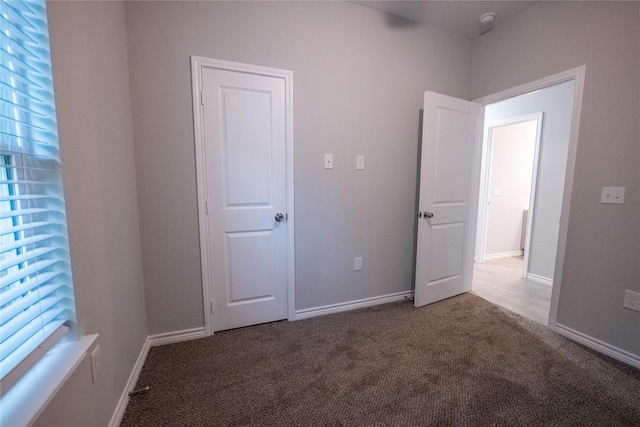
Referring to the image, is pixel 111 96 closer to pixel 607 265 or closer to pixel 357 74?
pixel 357 74

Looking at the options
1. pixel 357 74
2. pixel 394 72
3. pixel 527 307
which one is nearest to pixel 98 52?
pixel 357 74

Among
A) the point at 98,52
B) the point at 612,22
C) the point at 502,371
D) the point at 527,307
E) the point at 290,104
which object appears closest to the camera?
the point at 98,52

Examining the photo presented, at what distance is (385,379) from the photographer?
1524mm

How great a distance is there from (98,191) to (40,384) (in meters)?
0.75

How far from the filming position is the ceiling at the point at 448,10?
2111mm

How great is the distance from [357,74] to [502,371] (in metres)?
2.37

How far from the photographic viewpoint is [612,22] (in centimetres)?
171

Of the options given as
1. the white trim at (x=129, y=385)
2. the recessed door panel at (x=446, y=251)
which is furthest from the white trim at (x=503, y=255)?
the white trim at (x=129, y=385)

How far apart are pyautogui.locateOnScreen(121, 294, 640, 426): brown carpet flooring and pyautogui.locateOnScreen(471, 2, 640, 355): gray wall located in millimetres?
313

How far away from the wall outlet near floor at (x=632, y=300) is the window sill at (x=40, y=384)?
2.95 meters

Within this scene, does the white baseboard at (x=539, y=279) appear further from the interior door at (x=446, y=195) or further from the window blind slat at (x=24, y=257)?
the window blind slat at (x=24, y=257)

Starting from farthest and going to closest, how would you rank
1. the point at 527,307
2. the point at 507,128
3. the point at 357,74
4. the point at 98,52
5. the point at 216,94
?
1. the point at 507,128
2. the point at 527,307
3. the point at 357,74
4. the point at 216,94
5. the point at 98,52

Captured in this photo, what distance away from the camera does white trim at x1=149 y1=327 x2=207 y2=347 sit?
186 cm

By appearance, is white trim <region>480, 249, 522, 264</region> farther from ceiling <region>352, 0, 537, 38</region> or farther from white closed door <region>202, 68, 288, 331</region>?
white closed door <region>202, 68, 288, 331</region>
